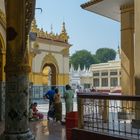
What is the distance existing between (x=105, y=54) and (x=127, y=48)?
91563mm

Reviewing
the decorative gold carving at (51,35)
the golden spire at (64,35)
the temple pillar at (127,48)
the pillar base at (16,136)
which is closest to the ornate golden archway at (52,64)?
the decorative gold carving at (51,35)

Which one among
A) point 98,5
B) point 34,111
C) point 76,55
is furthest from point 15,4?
point 76,55

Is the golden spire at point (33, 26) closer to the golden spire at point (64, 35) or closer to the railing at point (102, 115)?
the golden spire at point (64, 35)

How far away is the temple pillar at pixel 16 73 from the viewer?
6.92 metres

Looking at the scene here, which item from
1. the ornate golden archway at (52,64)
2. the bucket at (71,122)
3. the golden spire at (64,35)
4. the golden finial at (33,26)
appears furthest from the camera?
the golden spire at (64,35)

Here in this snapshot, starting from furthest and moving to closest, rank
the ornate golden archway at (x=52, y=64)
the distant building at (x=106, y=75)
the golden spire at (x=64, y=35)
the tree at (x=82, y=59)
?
the tree at (x=82, y=59), the distant building at (x=106, y=75), the golden spire at (x=64, y=35), the ornate golden archway at (x=52, y=64)

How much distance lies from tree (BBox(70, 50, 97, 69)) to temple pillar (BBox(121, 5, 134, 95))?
81.1 metres

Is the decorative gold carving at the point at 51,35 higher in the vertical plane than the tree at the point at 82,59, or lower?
lower

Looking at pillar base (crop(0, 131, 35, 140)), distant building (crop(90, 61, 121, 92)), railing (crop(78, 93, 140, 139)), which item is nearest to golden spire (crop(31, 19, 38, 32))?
railing (crop(78, 93, 140, 139))

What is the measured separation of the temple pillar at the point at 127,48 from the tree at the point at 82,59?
81.1 meters

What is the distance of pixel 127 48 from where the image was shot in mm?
14062

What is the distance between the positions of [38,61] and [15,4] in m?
19.4

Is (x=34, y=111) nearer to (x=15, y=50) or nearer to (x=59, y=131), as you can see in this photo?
(x=59, y=131)

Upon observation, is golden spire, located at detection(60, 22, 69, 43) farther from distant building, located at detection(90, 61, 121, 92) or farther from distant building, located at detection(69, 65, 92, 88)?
distant building, located at detection(69, 65, 92, 88)
